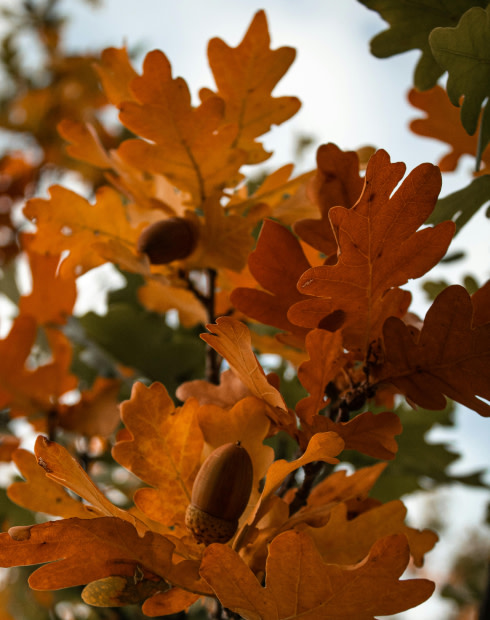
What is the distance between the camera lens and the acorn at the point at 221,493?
0.42 metres

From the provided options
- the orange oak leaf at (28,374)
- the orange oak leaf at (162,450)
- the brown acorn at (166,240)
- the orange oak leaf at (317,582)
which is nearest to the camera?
the orange oak leaf at (317,582)

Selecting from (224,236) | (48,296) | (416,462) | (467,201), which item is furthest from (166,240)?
(416,462)

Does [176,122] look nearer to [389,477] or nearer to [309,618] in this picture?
[309,618]

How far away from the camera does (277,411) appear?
43 centimetres

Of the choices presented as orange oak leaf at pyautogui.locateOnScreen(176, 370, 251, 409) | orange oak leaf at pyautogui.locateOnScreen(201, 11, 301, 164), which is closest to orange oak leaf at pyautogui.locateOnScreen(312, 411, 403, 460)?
orange oak leaf at pyautogui.locateOnScreen(176, 370, 251, 409)

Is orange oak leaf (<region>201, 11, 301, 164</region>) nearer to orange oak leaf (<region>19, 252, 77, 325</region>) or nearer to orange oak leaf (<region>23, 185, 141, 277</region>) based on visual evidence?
orange oak leaf (<region>23, 185, 141, 277</region>)

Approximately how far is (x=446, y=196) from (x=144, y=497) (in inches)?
13.7

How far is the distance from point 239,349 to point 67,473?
132mm

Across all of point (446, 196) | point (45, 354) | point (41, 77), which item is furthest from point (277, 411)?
point (41, 77)

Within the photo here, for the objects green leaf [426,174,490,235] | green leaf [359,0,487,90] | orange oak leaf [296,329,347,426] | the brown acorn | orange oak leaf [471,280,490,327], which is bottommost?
orange oak leaf [296,329,347,426]

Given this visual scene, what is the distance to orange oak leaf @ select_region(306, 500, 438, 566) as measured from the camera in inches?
18.1

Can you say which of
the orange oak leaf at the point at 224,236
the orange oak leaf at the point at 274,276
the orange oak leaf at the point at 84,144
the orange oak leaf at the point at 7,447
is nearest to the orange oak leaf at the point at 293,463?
the orange oak leaf at the point at 274,276

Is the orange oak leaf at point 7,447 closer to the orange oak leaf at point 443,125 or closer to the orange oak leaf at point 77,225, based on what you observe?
the orange oak leaf at point 77,225

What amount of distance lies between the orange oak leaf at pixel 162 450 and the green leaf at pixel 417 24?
1.24 feet
